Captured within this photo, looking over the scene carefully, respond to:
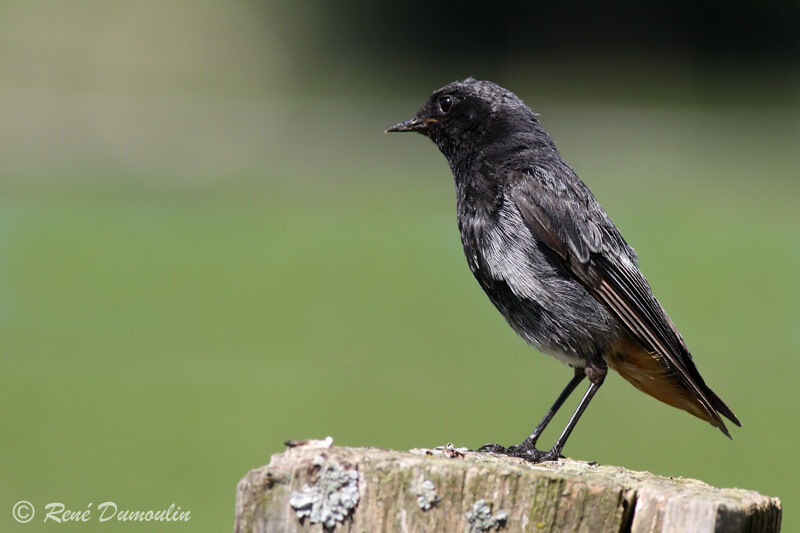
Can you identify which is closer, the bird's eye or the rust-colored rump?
the rust-colored rump

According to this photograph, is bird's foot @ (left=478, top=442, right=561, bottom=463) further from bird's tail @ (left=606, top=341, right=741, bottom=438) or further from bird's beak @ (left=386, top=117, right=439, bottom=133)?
bird's beak @ (left=386, top=117, right=439, bottom=133)

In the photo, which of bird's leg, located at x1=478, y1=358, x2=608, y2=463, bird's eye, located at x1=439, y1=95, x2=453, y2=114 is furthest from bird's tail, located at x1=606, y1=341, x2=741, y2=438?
bird's eye, located at x1=439, y1=95, x2=453, y2=114

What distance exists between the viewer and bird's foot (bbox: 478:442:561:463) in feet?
15.5

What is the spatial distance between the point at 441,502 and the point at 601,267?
217 cm

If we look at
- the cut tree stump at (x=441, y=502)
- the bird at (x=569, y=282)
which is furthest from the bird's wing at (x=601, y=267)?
the cut tree stump at (x=441, y=502)

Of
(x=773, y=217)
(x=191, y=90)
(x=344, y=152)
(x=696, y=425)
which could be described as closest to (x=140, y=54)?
(x=191, y=90)

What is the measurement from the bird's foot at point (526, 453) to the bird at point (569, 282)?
0.19 m

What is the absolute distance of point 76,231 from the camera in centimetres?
1892

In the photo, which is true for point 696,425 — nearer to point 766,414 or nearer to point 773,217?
point 766,414

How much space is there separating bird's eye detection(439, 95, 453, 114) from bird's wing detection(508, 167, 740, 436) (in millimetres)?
825

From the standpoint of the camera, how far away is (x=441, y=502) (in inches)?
131

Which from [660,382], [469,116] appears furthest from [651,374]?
[469,116]

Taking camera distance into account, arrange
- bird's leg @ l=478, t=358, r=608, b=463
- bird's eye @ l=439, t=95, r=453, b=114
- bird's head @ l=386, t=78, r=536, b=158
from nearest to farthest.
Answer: bird's leg @ l=478, t=358, r=608, b=463 → bird's head @ l=386, t=78, r=536, b=158 → bird's eye @ l=439, t=95, r=453, b=114

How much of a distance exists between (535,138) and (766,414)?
669cm
